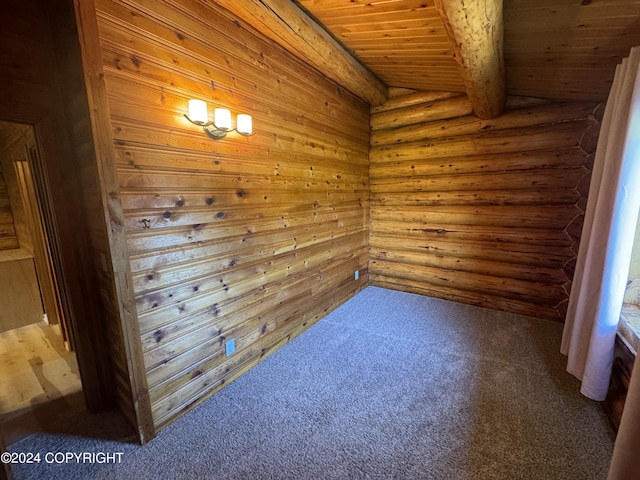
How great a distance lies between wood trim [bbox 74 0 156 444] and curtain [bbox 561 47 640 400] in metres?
2.87

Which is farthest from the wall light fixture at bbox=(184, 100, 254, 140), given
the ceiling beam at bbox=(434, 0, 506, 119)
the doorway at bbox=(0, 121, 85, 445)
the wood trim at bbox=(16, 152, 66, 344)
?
the wood trim at bbox=(16, 152, 66, 344)

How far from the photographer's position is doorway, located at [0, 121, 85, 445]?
1891 millimetres

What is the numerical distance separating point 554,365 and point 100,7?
394 cm

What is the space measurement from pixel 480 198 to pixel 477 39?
7.14 ft

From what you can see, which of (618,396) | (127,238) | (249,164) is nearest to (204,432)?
(127,238)

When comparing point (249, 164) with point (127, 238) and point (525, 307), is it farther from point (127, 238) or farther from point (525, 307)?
point (525, 307)

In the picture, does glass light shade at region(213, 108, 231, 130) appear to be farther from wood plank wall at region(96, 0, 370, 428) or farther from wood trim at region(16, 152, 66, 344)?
wood trim at region(16, 152, 66, 344)

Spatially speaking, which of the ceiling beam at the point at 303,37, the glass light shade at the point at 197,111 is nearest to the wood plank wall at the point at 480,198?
the ceiling beam at the point at 303,37

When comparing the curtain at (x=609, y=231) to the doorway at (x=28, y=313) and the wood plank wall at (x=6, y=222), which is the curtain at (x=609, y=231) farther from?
the wood plank wall at (x=6, y=222)

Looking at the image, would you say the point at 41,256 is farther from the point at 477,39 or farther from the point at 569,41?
the point at 569,41

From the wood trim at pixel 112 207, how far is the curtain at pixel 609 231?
113 inches

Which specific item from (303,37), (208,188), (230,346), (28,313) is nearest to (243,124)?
(208,188)

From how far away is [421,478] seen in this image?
140 centimetres

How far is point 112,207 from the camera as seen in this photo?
1403mm
